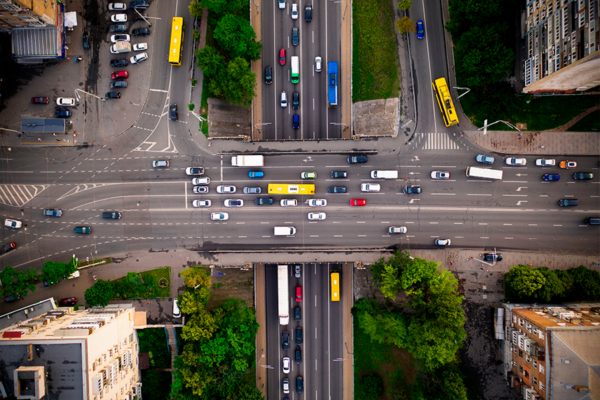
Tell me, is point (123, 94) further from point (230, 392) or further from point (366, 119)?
point (230, 392)

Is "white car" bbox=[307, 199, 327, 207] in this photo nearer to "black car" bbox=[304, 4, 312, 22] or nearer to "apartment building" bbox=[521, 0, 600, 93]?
"black car" bbox=[304, 4, 312, 22]

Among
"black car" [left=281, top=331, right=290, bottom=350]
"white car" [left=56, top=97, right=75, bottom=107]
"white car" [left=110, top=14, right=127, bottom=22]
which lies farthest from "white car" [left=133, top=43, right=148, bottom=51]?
"black car" [left=281, top=331, right=290, bottom=350]

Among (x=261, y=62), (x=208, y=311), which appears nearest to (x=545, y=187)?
(x=261, y=62)

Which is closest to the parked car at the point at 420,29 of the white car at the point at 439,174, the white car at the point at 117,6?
the white car at the point at 439,174

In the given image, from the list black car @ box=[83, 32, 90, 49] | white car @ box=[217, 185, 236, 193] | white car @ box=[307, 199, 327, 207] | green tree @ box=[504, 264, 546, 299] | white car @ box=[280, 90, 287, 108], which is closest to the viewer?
green tree @ box=[504, 264, 546, 299]

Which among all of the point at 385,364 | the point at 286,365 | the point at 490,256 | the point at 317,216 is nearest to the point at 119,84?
the point at 317,216

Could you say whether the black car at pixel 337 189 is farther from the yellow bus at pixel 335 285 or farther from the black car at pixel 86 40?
the black car at pixel 86 40
